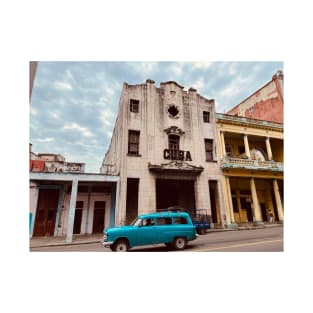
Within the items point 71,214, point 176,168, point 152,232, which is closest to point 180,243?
point 152,232

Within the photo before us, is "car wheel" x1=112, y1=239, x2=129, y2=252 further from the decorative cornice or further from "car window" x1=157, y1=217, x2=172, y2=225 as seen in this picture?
the decorative cornice

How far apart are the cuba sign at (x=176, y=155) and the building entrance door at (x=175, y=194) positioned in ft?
9.34

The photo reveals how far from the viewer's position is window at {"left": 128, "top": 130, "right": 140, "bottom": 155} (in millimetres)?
15941

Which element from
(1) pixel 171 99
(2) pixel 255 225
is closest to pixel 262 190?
(2) pixel 255 225

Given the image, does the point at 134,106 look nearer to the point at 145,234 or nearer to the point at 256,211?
the point at 145,234

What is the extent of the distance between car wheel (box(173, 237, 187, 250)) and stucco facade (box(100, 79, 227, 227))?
20.1ft

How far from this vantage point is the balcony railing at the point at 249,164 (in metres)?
17.3

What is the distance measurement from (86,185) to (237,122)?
15803mm

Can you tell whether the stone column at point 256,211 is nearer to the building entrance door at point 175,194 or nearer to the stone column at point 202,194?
the stone column at point 202,194

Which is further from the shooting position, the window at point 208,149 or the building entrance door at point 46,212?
the window at point 208,149

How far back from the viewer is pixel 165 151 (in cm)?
1636

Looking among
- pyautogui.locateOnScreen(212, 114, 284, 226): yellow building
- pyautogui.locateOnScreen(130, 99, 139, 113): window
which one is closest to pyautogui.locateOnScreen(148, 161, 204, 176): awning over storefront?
pyautogui.locateOnScreen(212, 114, 284, 226): yellow building

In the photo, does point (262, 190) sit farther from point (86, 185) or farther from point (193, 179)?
point (86, 185)

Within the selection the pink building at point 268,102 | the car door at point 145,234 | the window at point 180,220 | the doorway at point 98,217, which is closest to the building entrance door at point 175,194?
the doorway at point 98,217
